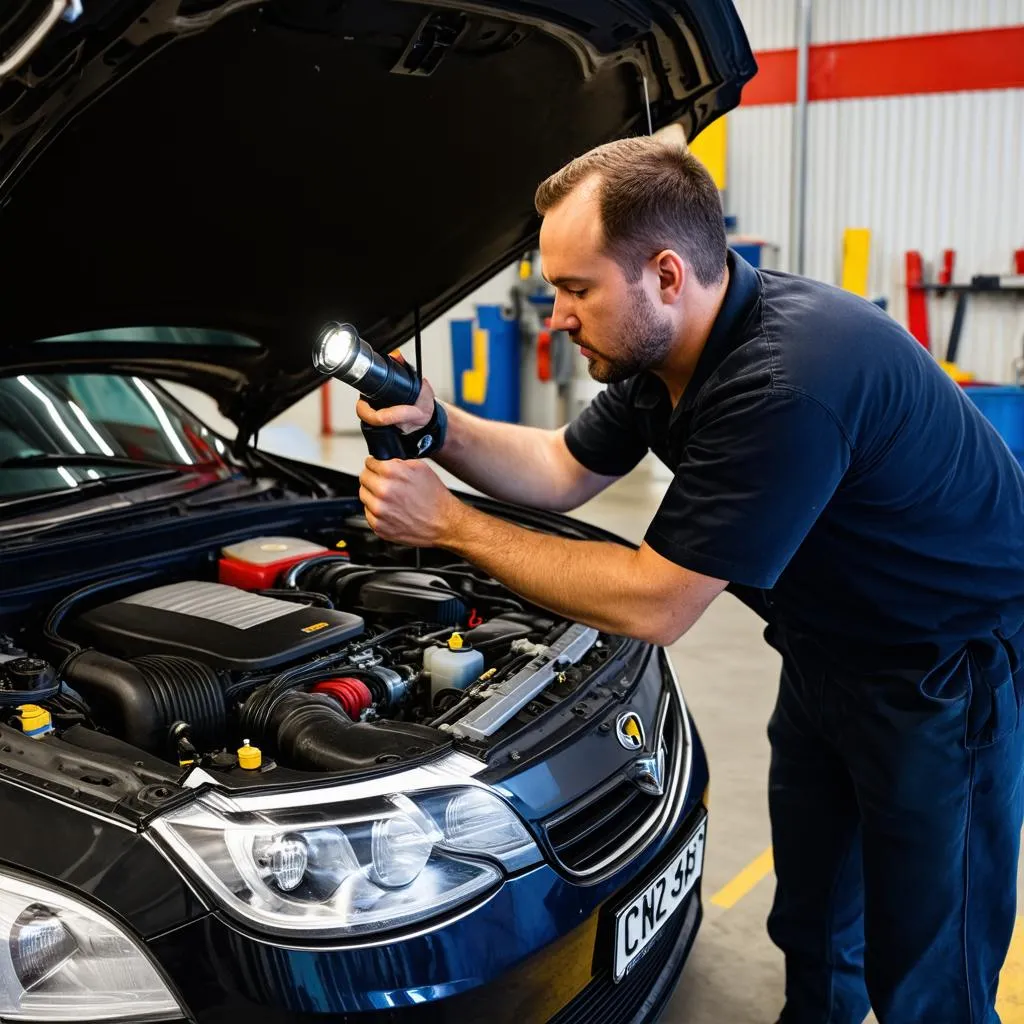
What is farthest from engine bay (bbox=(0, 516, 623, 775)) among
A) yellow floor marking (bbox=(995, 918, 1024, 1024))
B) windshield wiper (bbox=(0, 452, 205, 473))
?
yellow floor marking (bbox=(995, 918, 1024, 1024))

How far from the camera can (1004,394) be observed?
559 centimetres

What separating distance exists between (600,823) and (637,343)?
672mm

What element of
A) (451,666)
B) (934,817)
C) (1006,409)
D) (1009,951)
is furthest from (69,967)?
(1006,409)

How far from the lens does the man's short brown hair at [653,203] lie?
1.47m

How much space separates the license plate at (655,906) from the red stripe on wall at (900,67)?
218 inches

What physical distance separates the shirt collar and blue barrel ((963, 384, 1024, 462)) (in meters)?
4.40

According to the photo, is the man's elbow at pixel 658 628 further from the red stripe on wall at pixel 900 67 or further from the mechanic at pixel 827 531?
the red stripe on wall at pixel 900 67

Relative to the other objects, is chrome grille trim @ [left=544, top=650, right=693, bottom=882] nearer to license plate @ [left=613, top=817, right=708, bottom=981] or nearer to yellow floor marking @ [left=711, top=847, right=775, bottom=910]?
license plate @ [left=613, top=817, right=708, bottom=981]

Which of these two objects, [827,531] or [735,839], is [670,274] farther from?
[735,839]

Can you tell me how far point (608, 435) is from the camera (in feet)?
6.74

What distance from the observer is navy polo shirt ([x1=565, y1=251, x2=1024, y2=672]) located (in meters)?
1.45

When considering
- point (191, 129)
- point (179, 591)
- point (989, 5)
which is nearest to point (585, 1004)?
point (179, 591)

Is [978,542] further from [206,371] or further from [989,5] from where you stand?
[989,5]

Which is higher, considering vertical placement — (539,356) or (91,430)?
(91,430)
